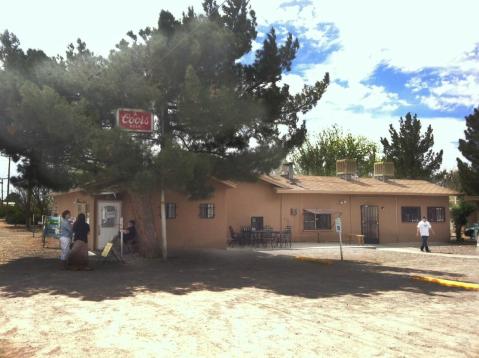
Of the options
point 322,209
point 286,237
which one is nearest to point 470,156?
point 322,209

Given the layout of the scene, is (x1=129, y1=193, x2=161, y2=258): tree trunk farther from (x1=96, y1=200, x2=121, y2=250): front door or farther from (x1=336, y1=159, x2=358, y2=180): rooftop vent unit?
(x1=336, y1=159, x2=358, y2=180): rooftop vent unit

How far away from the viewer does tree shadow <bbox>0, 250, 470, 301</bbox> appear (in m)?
10.5

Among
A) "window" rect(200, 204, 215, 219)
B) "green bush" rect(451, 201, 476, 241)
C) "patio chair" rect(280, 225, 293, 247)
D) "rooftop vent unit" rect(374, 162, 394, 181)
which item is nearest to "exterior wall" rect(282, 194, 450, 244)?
"patio chair" rect(280, 225, 293, 247)

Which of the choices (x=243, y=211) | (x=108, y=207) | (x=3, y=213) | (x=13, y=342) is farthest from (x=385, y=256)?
(x=3, y=213)

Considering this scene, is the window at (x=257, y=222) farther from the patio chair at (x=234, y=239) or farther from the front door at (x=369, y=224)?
the front door at (x=369, y=224)

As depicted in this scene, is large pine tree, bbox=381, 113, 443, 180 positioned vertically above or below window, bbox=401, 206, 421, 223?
above

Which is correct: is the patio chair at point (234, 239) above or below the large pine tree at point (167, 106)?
below

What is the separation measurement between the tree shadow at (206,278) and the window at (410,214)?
13092 mm

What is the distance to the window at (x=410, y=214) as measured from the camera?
2845cm

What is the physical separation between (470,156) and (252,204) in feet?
66.8

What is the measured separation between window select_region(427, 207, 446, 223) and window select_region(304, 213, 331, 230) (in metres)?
7.24

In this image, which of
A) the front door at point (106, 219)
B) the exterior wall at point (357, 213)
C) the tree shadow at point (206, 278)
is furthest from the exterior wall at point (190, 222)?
the exterior wall at point (357, 213)

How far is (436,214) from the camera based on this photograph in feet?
97.0

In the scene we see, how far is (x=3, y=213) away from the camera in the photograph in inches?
2234
